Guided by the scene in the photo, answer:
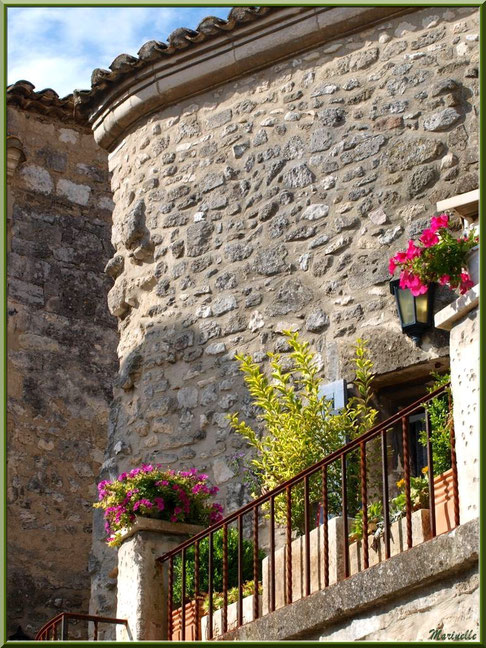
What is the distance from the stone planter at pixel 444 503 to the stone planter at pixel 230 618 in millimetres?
1398

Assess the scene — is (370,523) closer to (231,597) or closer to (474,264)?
(231,597)

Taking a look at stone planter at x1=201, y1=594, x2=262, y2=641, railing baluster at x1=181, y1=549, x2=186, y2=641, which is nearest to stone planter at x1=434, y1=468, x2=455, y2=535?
stone planter at x1=201, y1=594, x2=262, y2=641

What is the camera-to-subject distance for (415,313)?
378 inches

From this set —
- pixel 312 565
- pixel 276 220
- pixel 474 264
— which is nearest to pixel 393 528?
pixel 312 565

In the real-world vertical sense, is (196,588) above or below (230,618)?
above

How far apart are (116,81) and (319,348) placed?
10.8 ft

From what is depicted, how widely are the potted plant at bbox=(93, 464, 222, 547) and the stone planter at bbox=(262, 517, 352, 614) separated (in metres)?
1.18

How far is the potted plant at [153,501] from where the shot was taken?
9055 millimetres

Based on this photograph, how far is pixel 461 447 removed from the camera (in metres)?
6.83

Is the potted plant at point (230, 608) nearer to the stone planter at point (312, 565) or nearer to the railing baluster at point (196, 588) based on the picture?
the railing baluster at point (196, 588)

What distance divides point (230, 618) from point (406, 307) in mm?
2542

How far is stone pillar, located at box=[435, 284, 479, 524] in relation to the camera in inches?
263

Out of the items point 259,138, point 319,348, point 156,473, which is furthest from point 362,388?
point 259,138

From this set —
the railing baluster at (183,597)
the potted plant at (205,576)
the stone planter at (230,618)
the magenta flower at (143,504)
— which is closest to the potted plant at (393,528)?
the stone planter at (230,618)
